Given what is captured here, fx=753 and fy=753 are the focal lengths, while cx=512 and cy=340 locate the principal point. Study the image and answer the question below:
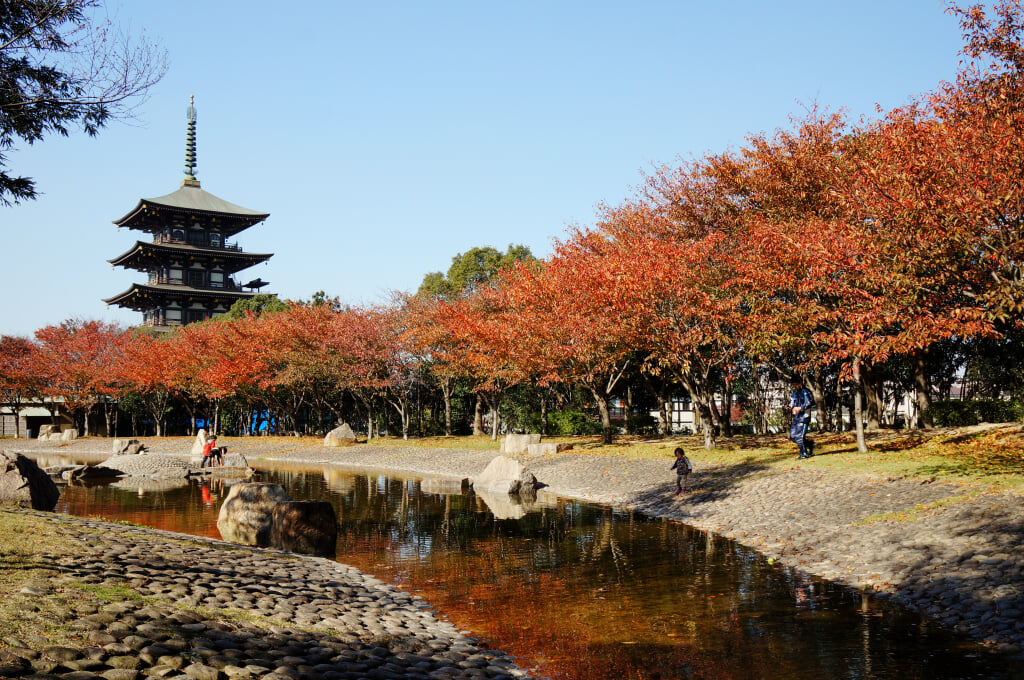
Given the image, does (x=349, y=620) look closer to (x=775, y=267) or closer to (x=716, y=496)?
(x=716, y=496)

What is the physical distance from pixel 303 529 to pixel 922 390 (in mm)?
22905

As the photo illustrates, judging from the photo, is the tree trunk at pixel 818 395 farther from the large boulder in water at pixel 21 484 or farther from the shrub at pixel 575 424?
the large boulder in water at pixel 21 484

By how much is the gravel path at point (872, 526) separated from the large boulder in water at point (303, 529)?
8.08 metres

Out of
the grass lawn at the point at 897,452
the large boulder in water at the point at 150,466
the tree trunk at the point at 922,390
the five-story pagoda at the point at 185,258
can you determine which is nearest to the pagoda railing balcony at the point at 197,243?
the five-story pagoda at the point at 185,258

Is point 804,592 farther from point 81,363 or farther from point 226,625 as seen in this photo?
point 81,363

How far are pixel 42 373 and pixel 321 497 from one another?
41180mm

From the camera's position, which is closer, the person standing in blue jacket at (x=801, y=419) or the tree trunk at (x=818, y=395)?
the person standing in blue jacket at (x=801, y=419)

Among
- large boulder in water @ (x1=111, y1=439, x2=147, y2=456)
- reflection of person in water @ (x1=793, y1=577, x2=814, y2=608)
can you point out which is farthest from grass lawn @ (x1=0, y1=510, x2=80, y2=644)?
large boulder in water @ (x1=111, y1=439, x2=147, y2=456)

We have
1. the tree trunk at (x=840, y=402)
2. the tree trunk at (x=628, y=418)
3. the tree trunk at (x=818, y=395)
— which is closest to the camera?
the tree trunk at (x=818, y=395)

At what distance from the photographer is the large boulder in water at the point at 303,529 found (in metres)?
13.9

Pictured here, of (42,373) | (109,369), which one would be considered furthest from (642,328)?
(42,373)

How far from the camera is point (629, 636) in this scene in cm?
938

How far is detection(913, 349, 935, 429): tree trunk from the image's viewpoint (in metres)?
26.1

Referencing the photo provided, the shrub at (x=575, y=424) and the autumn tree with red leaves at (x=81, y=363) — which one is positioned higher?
the autumn tree with red leaves at (x=81, y=363)
